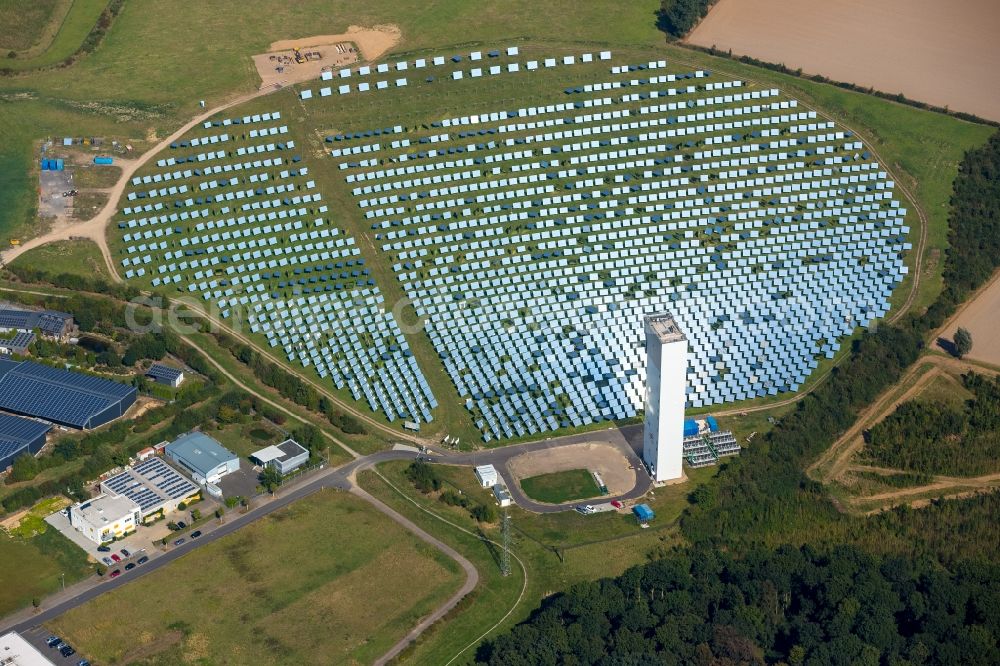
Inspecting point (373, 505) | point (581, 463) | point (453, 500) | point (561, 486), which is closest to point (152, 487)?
point (373, 505)

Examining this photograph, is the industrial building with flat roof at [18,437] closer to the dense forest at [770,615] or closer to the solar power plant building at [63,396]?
the solar power plant building at [63,396]

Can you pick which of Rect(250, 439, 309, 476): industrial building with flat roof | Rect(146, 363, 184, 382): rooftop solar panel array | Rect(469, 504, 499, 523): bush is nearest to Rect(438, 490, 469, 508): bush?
Rect(469, 504, 499, 523): bush

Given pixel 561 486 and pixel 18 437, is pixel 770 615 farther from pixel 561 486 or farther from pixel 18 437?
pixel 18 437

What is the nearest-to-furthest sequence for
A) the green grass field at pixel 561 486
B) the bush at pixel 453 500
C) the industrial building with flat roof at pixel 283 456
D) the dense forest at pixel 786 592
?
the dense forest at pixel 786 592 → the bush at pixel 453 500 → the green grass field at pixel 561 486 → the industrial building with flat roof at pixel 283 456

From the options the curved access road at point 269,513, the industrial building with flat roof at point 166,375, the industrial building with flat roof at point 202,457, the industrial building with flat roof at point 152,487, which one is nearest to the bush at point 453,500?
the curved access road at point 269,513

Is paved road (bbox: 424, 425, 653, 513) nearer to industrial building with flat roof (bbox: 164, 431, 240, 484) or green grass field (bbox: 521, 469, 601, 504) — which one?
green grass field (bbox: 521, 469, 601, 504)

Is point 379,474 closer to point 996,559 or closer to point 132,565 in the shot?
point 132,565
